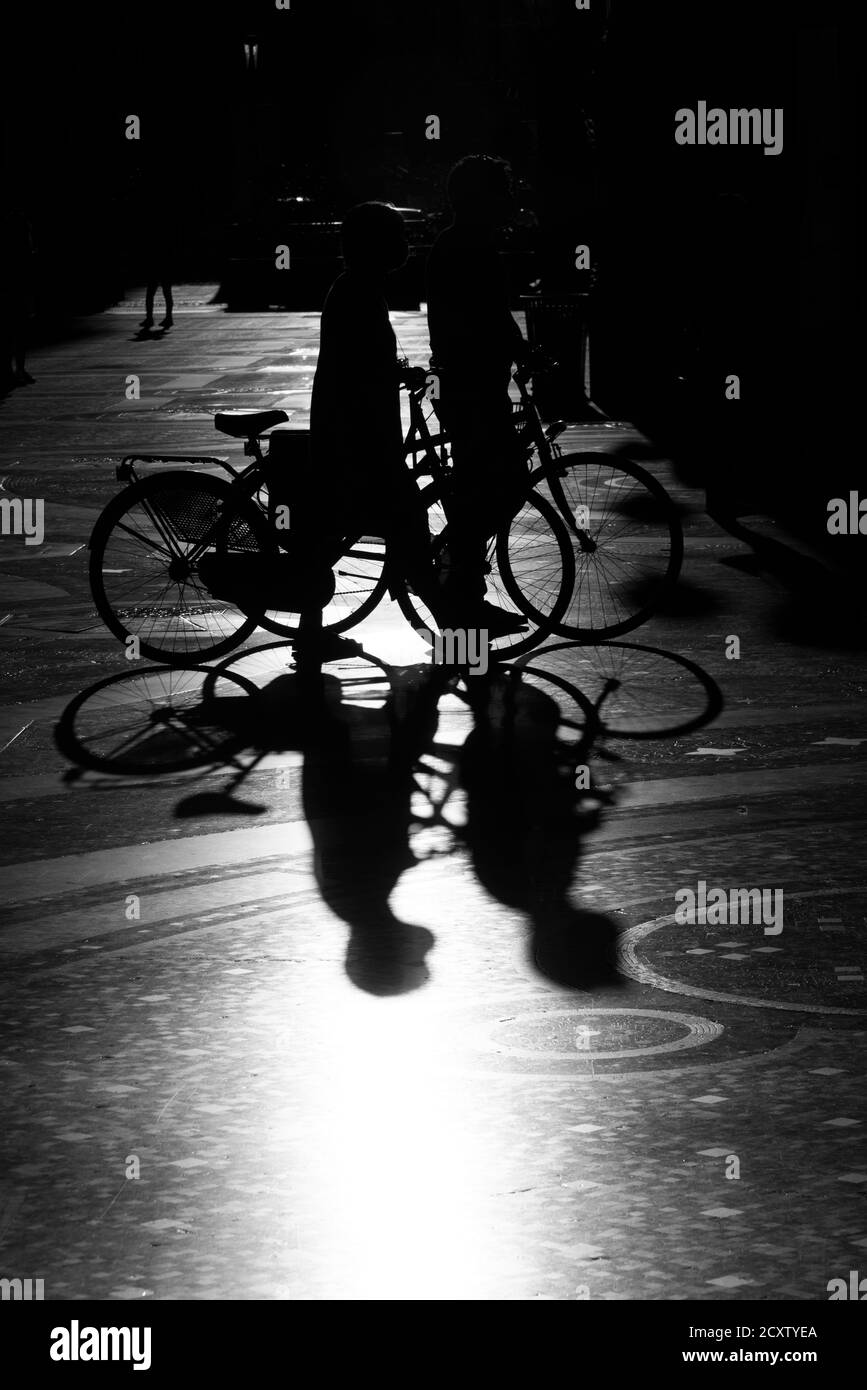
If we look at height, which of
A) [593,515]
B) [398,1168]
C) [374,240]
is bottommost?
[398,1168]

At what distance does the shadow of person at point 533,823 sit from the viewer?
5884 mm

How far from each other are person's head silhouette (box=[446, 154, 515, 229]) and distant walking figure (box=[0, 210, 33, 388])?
14.5 metres

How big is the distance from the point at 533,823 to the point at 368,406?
2916 mm

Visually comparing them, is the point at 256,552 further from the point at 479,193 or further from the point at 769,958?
the point at 769,958

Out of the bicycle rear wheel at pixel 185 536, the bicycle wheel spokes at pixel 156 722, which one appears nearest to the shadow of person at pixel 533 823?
the bicycle wheel spokes at pixel 156 722

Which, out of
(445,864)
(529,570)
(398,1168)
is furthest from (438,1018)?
(529,570)

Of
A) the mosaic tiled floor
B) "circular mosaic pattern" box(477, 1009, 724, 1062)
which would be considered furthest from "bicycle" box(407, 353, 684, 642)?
"circular mosaic pattern" box(477, 1009, 724, 1062)

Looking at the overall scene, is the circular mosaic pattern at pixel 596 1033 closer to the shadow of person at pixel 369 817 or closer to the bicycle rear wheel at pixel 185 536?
the shadow of person at pixel 369 817

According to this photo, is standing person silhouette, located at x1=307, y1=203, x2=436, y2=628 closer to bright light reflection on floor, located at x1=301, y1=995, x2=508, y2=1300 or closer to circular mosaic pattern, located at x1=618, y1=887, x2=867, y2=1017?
circular mosaic pattern, located at x1=618, y1=887, x2=867, y2=1017

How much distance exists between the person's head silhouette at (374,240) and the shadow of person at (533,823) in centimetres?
176

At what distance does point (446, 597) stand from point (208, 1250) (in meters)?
5.81

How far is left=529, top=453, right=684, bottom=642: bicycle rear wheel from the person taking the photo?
9.94 meters

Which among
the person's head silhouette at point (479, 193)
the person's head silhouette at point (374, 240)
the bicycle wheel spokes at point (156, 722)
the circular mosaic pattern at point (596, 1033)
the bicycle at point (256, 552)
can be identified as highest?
the person's head silhouette at point (479, 193)

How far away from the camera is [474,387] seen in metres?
9.89
